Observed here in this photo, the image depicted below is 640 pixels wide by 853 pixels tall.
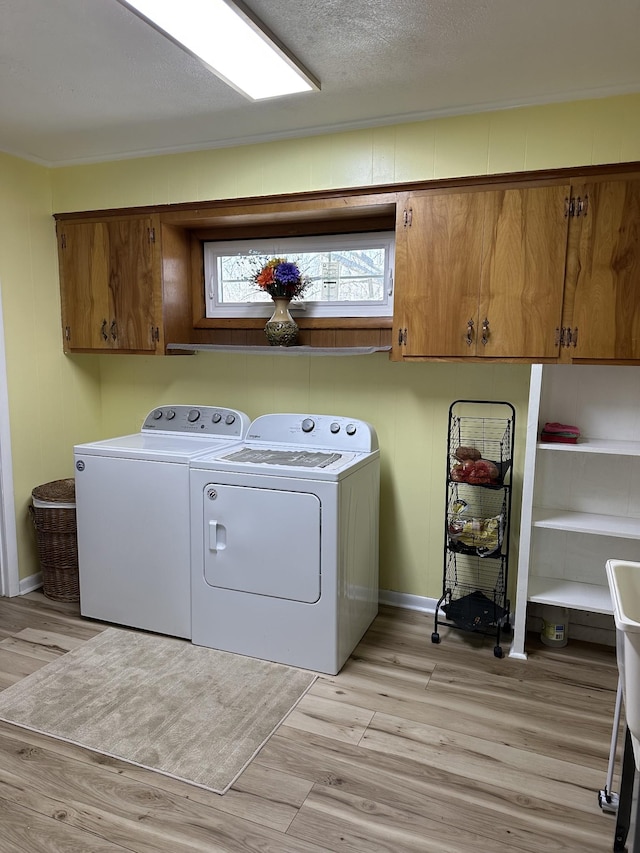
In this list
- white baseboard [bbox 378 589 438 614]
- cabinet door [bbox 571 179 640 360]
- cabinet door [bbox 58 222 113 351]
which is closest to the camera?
cabinet door [bbox 571 179 640 360]

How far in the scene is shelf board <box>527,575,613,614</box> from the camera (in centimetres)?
257

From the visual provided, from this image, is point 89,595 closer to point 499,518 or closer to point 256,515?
point 256,515

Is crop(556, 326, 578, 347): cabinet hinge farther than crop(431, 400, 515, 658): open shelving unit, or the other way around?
crop(431, 400, 515, 658): open shelving unit

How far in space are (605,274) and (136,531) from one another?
2.43 metres

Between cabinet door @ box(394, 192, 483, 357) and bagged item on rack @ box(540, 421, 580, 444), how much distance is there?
0.50 meters

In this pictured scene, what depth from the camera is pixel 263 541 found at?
8.47 feet

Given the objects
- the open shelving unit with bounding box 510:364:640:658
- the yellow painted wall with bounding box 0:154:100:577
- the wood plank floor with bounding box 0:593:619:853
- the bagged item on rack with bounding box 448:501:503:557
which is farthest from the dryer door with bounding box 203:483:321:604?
the yellow painted wall with bounding box 0:154:100:577

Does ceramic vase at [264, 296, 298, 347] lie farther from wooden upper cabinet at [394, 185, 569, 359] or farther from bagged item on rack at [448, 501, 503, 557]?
bagged item on rack at [448, 501, 503, 557]

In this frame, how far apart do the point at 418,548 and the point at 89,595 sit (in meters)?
1.76

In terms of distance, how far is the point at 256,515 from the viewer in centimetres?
259

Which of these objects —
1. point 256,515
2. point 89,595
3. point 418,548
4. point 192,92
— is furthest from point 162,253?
point 418,548

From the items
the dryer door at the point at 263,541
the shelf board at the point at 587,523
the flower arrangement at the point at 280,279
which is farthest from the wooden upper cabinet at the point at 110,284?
the shelf board at the point at 587,523

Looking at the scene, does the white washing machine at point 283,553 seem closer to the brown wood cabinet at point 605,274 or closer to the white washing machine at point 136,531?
the white washing machine at point 136,531

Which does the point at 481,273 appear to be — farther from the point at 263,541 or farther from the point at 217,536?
the point at 217,536
